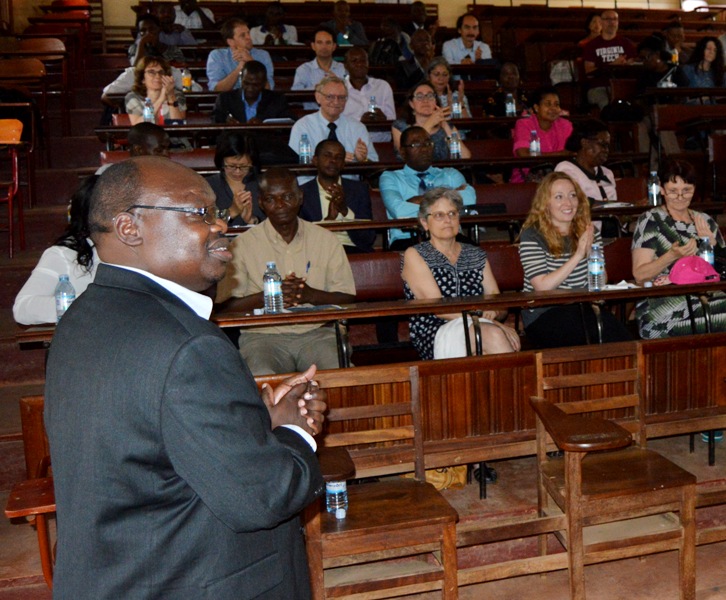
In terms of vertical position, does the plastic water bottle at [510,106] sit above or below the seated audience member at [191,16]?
below

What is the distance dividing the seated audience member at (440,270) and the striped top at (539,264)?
0.15 metres

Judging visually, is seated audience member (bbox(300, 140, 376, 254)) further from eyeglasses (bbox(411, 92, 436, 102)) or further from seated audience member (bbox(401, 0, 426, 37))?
seated audience member (bbox(401, 0, 426, 37))

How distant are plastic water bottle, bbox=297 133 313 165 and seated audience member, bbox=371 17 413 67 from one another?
2.49 m

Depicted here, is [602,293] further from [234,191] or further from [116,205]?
[116,205]

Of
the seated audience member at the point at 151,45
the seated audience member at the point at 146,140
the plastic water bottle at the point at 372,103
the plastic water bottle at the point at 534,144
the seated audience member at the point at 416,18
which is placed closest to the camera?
the seated audience member at the point at 146,140

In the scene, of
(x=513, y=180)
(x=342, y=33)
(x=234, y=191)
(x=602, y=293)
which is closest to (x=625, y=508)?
(x=602, y=293)

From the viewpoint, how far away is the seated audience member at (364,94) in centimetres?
622

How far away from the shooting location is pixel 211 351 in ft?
3.61

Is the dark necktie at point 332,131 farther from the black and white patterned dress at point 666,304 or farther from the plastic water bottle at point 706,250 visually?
the plastic water bottle at point 706,250

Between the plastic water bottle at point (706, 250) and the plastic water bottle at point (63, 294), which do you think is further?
the plastic water bottle at point (706, 250)

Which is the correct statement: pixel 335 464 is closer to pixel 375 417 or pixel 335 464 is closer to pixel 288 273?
pixel 375 417

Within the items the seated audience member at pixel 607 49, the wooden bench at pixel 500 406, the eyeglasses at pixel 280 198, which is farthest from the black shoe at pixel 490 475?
the seated audience member at pixel 607 49

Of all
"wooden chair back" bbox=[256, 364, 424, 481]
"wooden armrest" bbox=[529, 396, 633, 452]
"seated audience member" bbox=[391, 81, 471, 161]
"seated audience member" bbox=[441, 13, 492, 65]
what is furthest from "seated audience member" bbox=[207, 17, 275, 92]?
"wooden armrest" bbox=[529, 396, 633, 452]

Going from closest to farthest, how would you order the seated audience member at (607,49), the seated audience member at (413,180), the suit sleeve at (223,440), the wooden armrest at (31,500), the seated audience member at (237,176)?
the suit sleeve at (223,440), the wooden armrest at (31,500), the seated audience member at (237,176), the seated audience member at (413,180), the seated audience member at (607,49)
